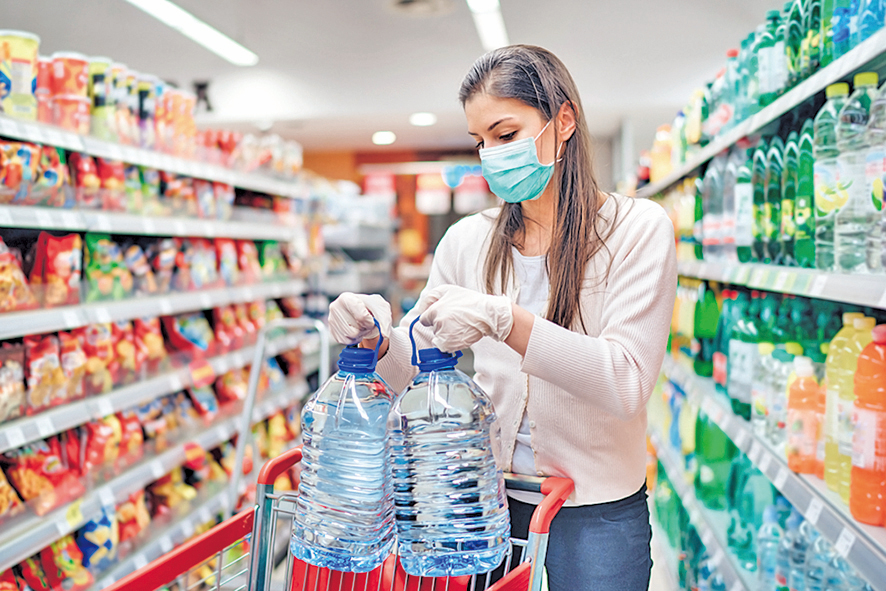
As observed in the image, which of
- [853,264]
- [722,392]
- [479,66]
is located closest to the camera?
[479,66]

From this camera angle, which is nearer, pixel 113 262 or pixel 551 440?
pixel 551 440

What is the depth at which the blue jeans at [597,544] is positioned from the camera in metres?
1.37

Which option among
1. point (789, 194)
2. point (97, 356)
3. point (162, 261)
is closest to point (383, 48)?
point (162, 261)

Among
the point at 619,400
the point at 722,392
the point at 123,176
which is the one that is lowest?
the point at 722,392

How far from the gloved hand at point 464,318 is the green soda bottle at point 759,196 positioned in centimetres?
139

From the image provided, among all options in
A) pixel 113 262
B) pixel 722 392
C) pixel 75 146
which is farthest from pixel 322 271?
pixel 722 392

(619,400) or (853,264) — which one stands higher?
(853,264)

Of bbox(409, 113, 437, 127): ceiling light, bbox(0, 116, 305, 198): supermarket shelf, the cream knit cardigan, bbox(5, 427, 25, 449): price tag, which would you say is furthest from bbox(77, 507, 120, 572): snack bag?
bbox(409, 113, 437, 127): ceiling light

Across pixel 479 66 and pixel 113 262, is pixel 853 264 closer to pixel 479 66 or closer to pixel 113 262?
pixel 479 66

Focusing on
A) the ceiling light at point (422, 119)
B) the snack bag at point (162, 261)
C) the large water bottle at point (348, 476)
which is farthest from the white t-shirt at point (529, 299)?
the ceiling light at point (422, 119)

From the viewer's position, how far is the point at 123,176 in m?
2.83

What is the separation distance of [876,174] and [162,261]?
8.91 feet

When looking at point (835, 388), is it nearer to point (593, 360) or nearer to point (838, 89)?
point (838, 89)

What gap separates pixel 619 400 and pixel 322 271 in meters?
4.08
